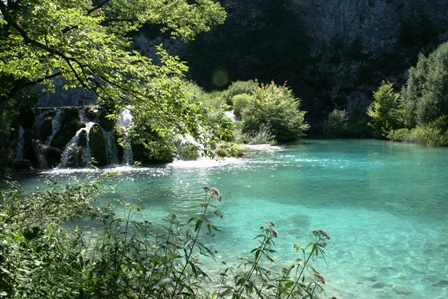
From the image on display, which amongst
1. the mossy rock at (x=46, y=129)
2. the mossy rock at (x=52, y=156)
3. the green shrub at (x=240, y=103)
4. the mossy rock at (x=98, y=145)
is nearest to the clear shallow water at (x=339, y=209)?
the mossy rock at (x=98, y=145)

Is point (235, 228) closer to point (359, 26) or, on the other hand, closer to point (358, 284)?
point (358, 284)

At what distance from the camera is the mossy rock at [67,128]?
16672 mm

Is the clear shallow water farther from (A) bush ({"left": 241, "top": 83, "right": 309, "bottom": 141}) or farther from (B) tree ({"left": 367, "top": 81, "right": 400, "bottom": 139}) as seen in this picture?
(B) tree ({"left": 367, "top": 81, "right": 400, "bottom": 139})

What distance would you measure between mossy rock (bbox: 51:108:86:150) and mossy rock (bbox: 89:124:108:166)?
88cm

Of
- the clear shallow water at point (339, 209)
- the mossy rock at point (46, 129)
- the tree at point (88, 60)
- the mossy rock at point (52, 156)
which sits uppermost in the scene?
the tree at point (88, 60)

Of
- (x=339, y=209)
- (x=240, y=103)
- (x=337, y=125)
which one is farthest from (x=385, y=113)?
(x=339, y=209)

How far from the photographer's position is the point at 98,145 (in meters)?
16.4

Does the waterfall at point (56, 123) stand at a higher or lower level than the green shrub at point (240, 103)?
lower

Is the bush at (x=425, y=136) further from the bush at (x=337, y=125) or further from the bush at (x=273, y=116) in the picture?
the bush at (x=273, y=116)

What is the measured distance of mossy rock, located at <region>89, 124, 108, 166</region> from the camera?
16234mm

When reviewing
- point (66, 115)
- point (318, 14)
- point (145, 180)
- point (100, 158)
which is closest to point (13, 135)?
point (66, 115)

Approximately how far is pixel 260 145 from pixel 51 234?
23.0 m

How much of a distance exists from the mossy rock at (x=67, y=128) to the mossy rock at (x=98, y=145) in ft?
2.90

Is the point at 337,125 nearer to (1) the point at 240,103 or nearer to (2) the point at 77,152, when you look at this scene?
(1) the point at 240,103
